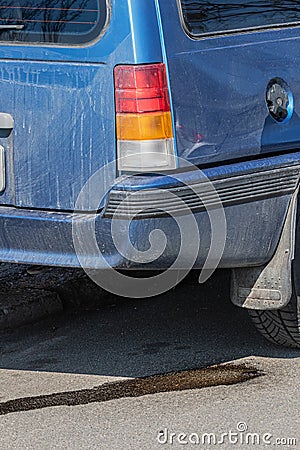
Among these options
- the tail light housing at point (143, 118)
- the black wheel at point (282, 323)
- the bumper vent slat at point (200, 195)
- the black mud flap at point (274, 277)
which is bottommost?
the black wheel at point (282, 323)

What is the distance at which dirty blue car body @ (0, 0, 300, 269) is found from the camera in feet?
13.4

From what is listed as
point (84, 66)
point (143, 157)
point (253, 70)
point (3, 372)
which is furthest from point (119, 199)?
point (3, 372)

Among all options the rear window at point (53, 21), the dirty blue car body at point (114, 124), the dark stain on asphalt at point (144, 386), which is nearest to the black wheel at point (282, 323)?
the dark stain on asphalt at point (144, 386)

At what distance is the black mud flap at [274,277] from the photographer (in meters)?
→ 4.48

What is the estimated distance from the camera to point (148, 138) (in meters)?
4.07

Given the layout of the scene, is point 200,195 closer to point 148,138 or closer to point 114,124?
point 148,138

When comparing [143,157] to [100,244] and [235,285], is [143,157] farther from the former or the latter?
[235,285]

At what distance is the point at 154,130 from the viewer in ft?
13.4

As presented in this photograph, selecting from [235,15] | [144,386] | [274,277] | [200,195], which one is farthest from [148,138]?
[144,386]

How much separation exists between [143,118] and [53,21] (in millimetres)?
527

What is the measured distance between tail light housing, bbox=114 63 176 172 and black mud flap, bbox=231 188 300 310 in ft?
2.20

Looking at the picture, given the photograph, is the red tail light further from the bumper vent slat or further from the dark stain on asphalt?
the dark stain on asphalt

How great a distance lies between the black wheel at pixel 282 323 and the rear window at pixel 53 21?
1.45m

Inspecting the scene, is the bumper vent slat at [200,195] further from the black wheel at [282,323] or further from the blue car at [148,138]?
the black wheel at [282,323]
